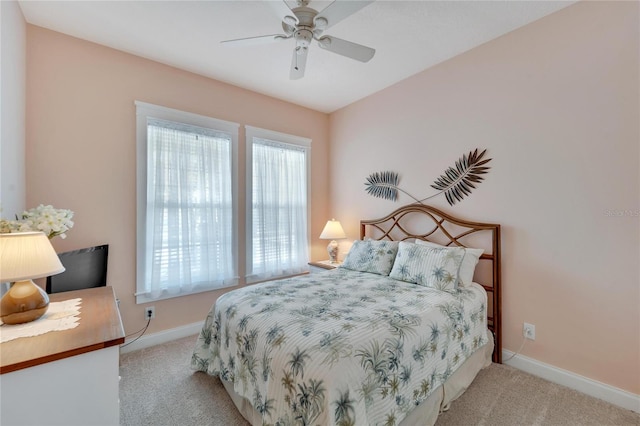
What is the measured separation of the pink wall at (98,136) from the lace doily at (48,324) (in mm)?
952

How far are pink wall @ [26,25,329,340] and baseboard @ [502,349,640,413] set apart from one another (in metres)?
3.05

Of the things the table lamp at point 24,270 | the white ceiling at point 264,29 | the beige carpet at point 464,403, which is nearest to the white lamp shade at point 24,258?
the table lamp at point 24,270

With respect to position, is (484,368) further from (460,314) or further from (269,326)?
(269,326)

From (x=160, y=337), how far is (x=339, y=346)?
7.50 ft

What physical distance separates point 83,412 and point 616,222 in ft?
10.4

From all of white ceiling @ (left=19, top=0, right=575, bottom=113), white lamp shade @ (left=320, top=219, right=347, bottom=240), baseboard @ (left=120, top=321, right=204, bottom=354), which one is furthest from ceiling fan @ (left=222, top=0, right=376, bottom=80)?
baseboard @ (left=120, top=321, right=204, bottom=354)

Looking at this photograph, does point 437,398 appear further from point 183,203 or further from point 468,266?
point 183,203

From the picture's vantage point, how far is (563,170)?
2156 mm

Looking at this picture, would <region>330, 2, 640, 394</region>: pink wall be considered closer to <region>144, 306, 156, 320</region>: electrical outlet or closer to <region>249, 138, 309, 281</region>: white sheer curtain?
<region>249, 138, 309, 281</region>: white sheer curtain

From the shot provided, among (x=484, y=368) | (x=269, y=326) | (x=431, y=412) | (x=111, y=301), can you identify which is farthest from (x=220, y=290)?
(x=484, y=368)

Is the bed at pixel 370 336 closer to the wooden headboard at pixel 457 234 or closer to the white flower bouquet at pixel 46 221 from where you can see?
the wooden headboard at pixel 457 234

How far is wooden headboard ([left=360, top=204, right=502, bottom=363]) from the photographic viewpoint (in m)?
2.47

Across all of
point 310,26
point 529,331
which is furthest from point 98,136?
point 529,331

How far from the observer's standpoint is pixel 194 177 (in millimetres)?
2977
